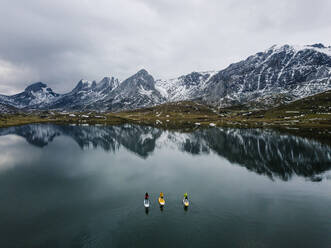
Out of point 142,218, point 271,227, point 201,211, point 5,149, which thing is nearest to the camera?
point 271,227

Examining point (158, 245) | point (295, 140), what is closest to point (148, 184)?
point (158, 245)

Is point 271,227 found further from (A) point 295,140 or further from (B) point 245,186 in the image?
(A) point 295,140

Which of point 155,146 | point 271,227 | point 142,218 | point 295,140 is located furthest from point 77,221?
point 295,140

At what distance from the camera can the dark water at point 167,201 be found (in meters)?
31.8

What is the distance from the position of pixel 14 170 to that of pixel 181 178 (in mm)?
57220

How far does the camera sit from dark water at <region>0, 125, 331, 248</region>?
104ft

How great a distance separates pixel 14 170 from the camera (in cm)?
6900

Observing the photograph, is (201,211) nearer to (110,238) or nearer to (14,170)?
(110,238)

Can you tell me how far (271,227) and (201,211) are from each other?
491 inches

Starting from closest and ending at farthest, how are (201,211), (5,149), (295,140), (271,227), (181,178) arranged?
1. (271,227)
2. (201,211)
3. (181,178)
4. (5,149)
5. (295,140)

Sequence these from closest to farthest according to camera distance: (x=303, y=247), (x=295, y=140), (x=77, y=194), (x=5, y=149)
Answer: (x=303, y=247), (x=77, y=194), (x=5, y=149), (x=295, y=140)

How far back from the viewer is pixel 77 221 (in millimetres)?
36188

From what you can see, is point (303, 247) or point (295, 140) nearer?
point (303, 247)

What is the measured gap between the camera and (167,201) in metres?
45.3
